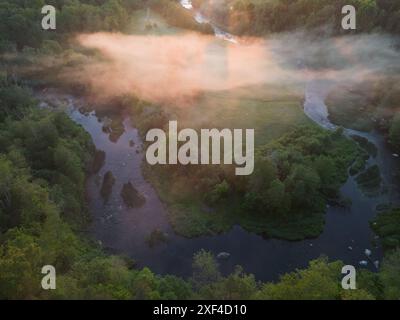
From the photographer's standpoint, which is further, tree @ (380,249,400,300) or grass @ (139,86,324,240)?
grass @ (139,86,324,240)

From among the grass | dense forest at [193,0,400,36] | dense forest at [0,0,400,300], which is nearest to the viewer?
dense forest at [0,0,400,300]

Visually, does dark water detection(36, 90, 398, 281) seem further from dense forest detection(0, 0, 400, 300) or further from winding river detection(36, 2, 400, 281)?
dense forest detection(0, 0, 400, 300)

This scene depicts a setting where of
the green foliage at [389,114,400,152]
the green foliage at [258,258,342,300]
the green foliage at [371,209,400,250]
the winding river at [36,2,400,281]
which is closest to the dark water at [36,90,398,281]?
the winding river at [36,2,400,281]

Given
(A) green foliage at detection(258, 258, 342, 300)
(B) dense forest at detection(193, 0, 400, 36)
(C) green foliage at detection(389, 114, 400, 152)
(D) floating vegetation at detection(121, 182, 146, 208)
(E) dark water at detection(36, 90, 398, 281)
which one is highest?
(B) dense forest at detection(193, 0, 400, 36)

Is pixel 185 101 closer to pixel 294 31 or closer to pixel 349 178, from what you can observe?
pixel 349 178

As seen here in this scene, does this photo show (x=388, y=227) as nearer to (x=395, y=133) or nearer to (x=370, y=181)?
(x=370, y=181)

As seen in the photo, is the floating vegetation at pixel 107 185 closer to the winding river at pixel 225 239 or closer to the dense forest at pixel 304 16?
the winding river at pixel 225 239
